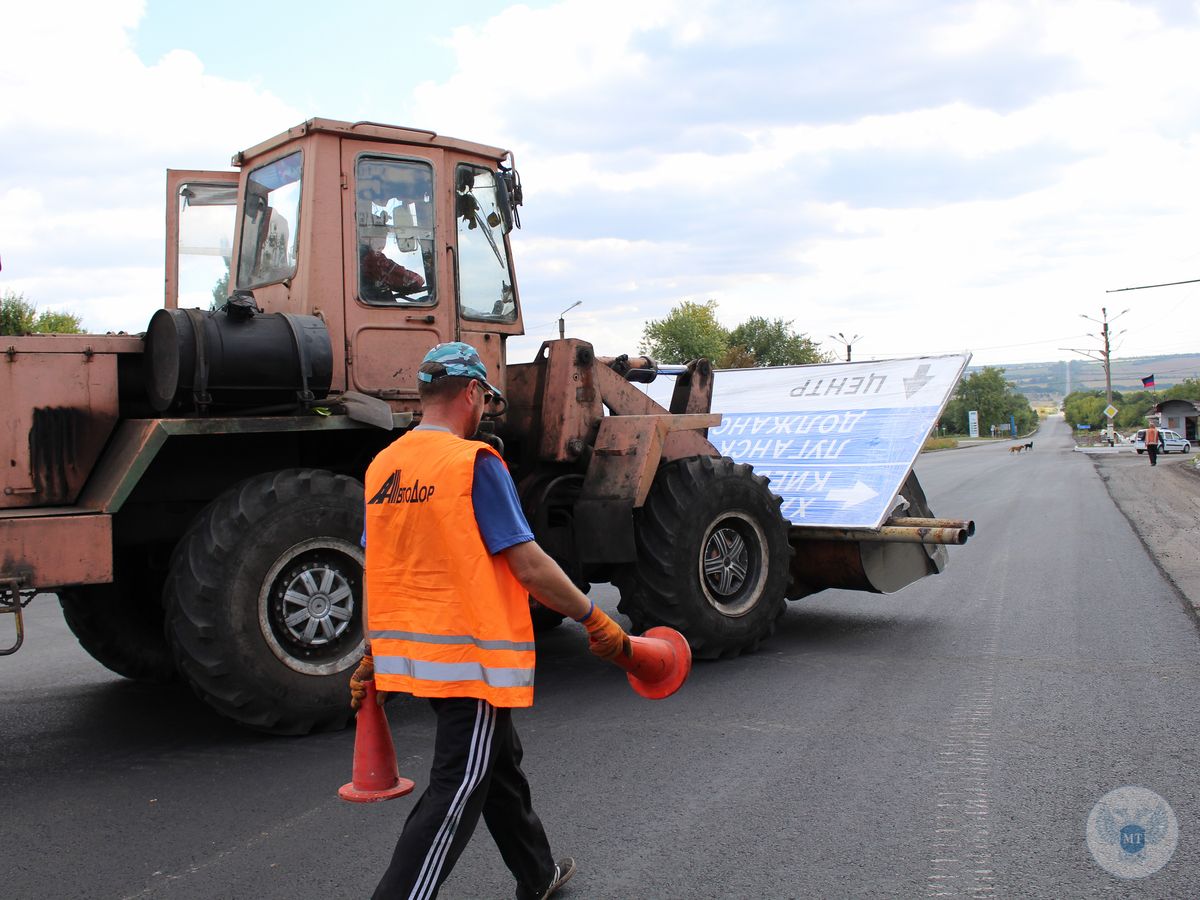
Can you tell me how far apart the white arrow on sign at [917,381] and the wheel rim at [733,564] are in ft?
7.64

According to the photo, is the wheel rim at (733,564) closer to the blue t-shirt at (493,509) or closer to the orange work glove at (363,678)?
the orange work glove at (363,678)

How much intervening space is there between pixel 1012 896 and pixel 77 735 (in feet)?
15.4

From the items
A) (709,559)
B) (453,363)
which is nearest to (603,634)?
(453,363)

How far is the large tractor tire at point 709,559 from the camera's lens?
273 inches

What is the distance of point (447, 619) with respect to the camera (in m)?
3.11

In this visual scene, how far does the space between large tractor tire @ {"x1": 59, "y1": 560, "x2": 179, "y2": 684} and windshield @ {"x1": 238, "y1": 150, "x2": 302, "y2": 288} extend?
188cm

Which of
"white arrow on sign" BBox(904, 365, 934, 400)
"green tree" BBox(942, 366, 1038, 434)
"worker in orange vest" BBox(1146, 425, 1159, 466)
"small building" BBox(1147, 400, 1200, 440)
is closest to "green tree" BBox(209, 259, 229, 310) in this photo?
"white arrow on sign" BBox(904, 365, 934, 400)

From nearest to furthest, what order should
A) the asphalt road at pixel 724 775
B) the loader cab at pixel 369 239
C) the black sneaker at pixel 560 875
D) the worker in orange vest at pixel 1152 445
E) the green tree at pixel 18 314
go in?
the black sneaker at pixel 560 875 → the asphalt road at pixel 724 775 → the loader cab at pixel 369 239 → the green tree at pixel 18 314 → the worker in orange vest at pixel 1152 445

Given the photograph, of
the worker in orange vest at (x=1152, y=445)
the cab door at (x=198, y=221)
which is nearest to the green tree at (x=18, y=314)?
the cab door at (x=198, y=221)

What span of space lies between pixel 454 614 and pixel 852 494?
5671 mm

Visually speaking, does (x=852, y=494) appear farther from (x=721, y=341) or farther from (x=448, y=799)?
(x=721, y=341)

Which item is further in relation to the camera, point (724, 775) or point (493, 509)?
point (724, 775)

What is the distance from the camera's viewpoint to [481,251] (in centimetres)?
666

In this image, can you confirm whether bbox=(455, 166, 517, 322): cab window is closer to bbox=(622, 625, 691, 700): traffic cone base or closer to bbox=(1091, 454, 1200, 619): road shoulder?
bbox=(622, 625, 691, 700): traffic cone base
